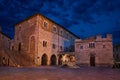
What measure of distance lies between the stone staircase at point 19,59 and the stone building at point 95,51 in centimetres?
1112

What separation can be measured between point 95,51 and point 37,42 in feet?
43.1

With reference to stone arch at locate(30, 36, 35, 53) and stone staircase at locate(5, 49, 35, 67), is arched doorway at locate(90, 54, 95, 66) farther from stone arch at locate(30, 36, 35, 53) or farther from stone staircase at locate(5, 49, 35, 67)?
stone arch at locate(30, 36, 35, 53)

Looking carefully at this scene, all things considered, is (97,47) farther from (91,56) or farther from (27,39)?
(27,39)

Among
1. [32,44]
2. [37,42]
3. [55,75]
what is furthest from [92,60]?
[55,75]

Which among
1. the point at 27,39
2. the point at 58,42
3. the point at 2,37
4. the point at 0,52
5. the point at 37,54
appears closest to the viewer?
the point at 0,52

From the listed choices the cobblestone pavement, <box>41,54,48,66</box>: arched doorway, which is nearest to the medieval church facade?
<box>41,54,48,66</box>: arched doorway

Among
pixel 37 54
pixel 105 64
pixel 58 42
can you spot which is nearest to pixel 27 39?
pixel 37 54

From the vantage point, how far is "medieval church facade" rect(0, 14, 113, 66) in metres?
33.3

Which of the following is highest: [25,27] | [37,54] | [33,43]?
[25,27]

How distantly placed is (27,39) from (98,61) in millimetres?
16954

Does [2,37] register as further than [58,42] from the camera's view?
Yes

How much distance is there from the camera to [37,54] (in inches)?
1310

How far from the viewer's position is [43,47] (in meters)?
35.2

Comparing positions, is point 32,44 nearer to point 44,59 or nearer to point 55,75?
point 44,59
